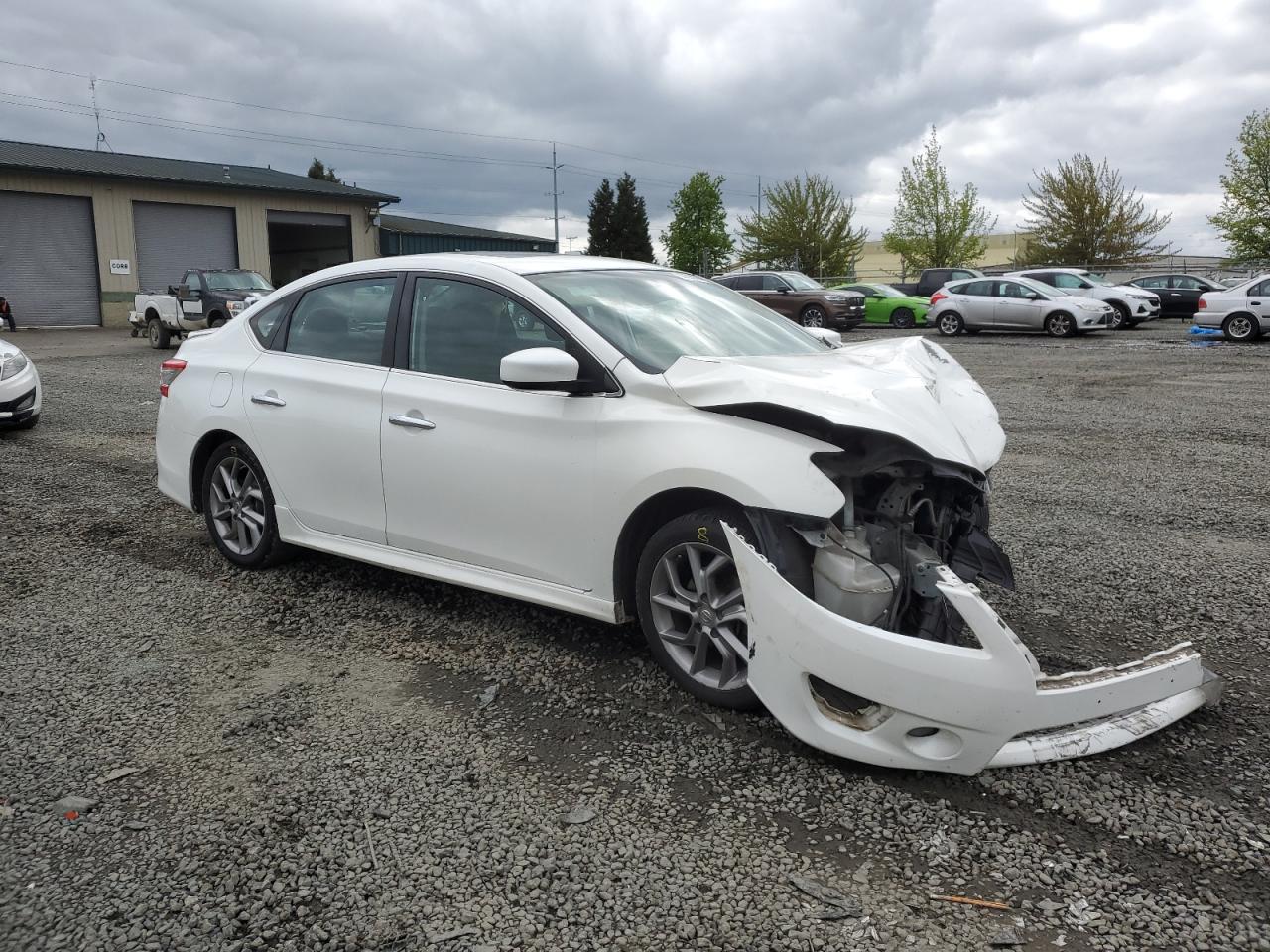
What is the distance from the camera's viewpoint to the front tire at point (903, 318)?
2783cm

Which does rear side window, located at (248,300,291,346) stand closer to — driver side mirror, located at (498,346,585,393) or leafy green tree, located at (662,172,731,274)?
driver side mirror, located at (498,346,585,393)

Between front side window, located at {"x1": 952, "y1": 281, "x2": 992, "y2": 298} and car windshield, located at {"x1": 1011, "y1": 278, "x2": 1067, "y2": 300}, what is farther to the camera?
front side window, located at {"x1": 952, "y1": 281, "x2": 992, "y2": 298}

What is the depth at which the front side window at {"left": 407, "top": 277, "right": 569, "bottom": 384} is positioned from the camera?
13.1 feet

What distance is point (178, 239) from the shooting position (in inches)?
1403

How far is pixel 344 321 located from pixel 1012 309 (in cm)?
2162

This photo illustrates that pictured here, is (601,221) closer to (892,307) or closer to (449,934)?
(892,307)

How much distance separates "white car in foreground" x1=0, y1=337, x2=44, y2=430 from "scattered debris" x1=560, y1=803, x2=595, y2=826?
30.3 feet

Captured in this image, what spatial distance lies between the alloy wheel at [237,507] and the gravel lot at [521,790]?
0.69 feet

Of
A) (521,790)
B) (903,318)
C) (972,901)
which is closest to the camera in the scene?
(972,901)

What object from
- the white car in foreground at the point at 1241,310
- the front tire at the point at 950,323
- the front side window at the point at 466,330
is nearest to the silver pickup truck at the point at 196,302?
the front tire at the point at 950,323

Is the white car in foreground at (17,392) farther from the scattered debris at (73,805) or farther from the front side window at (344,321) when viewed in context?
the scattered debris at (73,805)

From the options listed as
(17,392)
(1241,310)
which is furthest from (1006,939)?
(1241,310)

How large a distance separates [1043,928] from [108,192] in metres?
38.1

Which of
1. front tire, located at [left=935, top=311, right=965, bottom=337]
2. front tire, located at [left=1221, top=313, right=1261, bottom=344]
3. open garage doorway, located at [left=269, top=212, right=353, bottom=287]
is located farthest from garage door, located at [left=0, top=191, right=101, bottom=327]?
front tire, located at [left=1221, top=313, right=1261, bottom=344]
